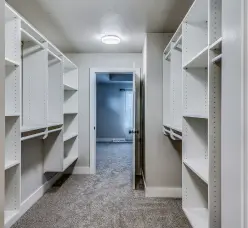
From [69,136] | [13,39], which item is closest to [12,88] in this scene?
[13,39]

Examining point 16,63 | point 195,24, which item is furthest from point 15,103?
point 195,24

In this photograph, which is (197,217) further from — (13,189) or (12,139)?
(12,139)

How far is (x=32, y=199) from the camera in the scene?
3064 mm

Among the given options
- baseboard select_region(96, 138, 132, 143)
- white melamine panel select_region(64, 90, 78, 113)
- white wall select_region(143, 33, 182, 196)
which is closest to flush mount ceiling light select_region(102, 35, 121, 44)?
white wall select_region(143, 33, 182, 196)

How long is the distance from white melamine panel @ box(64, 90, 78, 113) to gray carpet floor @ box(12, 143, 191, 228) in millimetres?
1282

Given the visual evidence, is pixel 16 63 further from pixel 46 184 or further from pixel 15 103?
pixel 46 184

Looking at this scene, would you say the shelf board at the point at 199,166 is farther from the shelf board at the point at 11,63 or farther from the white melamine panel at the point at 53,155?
the white melamine panel at the point at 53,155

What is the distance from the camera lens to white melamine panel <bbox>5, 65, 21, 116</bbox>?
200 cm

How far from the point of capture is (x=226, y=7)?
0.92 metres

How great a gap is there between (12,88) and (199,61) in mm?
1564

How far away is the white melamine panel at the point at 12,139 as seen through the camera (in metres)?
2.00

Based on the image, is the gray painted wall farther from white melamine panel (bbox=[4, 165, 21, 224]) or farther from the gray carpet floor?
white melamine panel (bbox=[4, 165, 21, 224])

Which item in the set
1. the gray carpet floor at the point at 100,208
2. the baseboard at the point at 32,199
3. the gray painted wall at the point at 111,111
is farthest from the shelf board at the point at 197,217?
the gray painted wall at the point at 111,111

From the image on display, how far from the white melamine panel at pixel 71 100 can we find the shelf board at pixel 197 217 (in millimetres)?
2972
